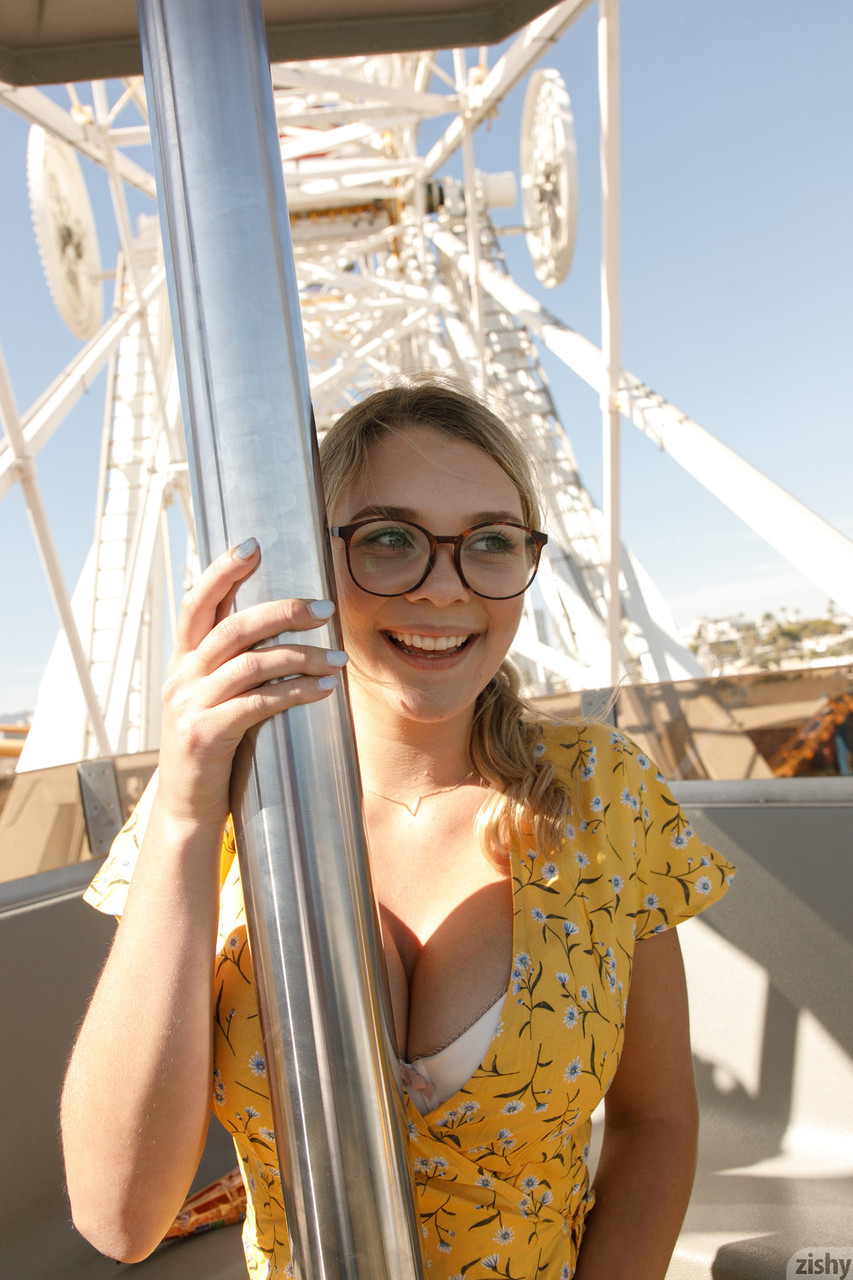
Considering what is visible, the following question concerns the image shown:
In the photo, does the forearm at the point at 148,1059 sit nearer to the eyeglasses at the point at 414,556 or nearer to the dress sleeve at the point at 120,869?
the dress sleeve at the point at 120,869

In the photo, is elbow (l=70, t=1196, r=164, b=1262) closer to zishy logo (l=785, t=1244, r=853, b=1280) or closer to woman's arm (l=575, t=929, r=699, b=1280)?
woman's arm (l=575, t=929, r=699, b=1280)

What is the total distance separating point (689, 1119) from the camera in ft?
4.05

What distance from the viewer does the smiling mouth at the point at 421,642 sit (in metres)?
1.11

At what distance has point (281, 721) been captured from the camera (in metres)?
0.49

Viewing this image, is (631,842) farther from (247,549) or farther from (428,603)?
(247,549)

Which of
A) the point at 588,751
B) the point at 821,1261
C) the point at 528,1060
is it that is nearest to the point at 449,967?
the point at 528,1060

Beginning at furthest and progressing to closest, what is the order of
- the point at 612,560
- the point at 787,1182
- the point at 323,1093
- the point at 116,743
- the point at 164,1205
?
1. the point at 116,743
2. the point at 612,560
3. the point at 787,1182
4. the point at 164,1205
5. the point at 323,1093

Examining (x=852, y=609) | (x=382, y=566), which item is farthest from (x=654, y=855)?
(x=852, y=609)

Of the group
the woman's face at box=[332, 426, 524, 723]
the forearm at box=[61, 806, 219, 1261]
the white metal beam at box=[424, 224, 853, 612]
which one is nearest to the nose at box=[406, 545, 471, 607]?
the woman's face at box=[332, 426, 524, 723]

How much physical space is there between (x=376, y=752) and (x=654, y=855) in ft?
1.37

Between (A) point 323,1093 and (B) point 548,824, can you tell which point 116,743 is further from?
(A) point 323,1093

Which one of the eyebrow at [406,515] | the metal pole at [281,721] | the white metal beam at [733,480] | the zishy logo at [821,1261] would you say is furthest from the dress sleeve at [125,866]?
the white metal beam at [733,480]

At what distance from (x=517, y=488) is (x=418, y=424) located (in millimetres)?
171

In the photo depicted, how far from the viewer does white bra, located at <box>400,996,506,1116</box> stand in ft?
3.25
